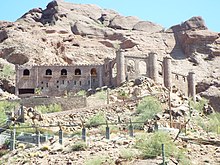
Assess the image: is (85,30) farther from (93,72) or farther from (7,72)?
(7,72)

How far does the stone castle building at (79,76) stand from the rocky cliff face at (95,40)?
4232mm

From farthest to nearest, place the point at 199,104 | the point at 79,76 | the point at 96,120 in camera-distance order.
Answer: the point at 79,76 → the point at 199,104 → the point at 96,120

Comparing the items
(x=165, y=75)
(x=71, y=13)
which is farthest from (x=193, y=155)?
(x=71, y=13)

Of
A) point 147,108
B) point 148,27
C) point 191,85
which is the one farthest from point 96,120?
point 148,27

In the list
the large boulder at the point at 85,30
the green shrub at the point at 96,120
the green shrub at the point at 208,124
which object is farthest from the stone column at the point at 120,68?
the large boulder at the point at 85,30

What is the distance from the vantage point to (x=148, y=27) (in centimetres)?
8306

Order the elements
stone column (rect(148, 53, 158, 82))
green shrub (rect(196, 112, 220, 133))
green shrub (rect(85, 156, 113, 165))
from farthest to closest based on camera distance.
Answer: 1. stone column (rect(148, 53, 158, 82))
2. green shrub (rect(196, 112, 220, 133))
3. green shrub (rect(85, 156, 113, 165))

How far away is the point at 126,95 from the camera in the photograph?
48.8 metres

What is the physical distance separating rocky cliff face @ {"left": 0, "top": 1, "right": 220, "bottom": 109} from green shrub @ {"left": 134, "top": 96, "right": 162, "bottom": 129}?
22.9 meters

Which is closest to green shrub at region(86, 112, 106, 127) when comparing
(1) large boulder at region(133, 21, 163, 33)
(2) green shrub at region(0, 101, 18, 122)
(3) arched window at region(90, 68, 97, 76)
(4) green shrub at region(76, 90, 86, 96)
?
(2) green shrub at region(0, 101, 18, 122)

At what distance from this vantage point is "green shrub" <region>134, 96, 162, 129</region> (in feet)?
128

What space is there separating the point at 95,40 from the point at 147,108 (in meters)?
33.9

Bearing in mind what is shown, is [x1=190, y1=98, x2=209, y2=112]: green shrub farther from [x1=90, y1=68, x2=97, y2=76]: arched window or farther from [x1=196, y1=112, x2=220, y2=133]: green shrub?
[x1=90, y1=68, x2=97, y2=76]: arched window

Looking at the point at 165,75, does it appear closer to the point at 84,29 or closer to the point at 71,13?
the point at 84,29
